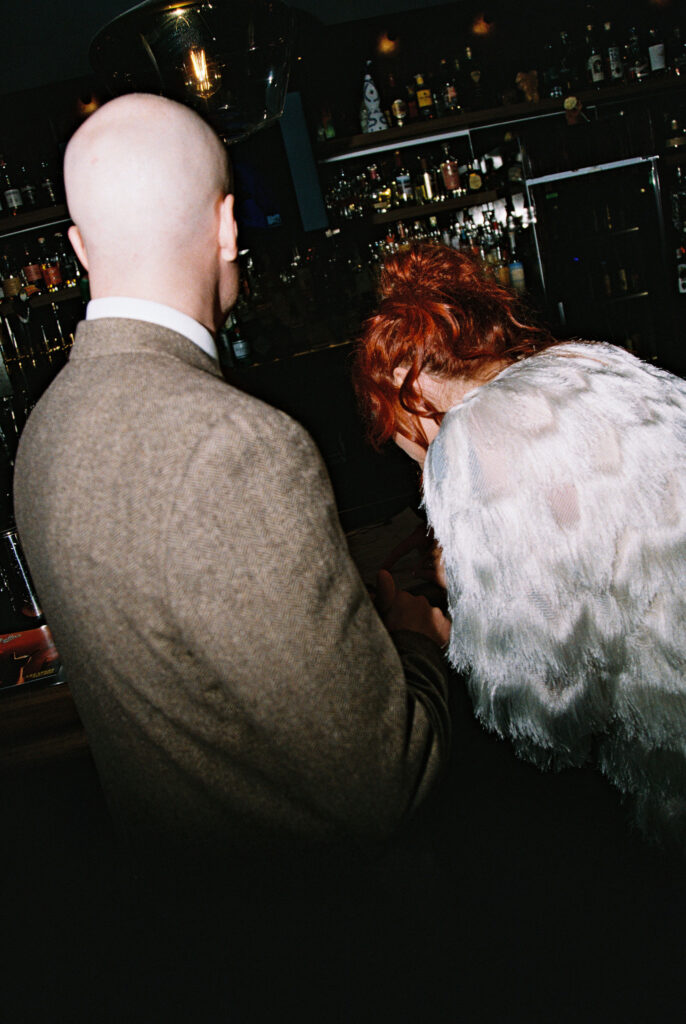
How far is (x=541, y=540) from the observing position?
3.89 feet

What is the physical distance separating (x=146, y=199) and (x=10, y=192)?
429 cm

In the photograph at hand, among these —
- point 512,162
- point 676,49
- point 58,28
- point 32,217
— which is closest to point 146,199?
point 58,28

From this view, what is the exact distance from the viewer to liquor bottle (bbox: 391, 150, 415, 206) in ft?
16.5

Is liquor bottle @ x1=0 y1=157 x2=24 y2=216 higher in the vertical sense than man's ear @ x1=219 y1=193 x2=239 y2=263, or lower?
higher

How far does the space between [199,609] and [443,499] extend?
1.89 feet

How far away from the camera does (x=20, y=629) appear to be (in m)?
2.32

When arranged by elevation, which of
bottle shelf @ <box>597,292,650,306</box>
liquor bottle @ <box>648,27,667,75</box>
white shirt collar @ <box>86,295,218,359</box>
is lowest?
bottle shelf @ <box>597,292,650,306</box>

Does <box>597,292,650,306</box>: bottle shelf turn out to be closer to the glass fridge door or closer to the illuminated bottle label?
the glass fridge door

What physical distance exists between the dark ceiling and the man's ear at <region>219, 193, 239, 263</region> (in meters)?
3.64

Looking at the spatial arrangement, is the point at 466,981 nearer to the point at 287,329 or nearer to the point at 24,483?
the point at 24,483

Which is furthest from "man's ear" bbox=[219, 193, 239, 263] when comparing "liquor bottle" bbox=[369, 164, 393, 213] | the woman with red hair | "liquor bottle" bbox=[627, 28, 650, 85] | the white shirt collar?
"liquor bottle" bbox=[627, 28, 650, 85]

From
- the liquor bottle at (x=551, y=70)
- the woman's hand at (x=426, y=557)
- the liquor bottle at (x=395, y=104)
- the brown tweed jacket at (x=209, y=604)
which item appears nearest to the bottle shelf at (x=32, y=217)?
the liquor bottle at (x=395, y=104)

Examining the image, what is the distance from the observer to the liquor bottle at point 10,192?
4.51 meters

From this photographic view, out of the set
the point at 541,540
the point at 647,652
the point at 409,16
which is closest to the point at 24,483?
the point at 541,540
